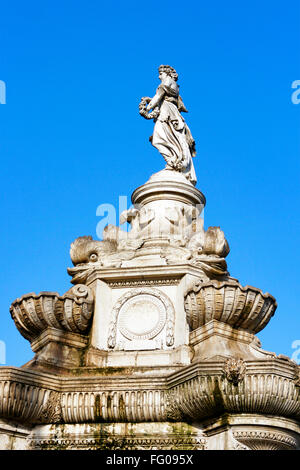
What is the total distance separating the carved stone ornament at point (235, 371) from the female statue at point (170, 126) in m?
7.14

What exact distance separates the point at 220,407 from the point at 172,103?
9313mm

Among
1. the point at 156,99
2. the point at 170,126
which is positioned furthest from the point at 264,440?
the point at 156,99

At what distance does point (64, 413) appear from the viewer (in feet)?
47.9

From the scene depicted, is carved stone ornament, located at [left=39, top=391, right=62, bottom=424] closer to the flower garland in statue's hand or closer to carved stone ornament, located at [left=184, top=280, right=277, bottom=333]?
carved stone ornament, located at [left=184, top=280, right=277, bottom=333]

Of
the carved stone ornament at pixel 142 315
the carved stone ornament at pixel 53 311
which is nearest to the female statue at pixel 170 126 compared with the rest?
the carved stone ornament at pixel 142 315

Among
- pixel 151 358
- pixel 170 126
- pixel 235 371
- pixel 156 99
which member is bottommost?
pixel 235 371

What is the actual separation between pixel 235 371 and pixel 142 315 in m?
3.19

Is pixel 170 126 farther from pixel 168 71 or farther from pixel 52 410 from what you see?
pixel 52 410

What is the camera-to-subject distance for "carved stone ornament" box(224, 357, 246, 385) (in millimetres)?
13484

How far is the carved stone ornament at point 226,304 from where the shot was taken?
49.0ft

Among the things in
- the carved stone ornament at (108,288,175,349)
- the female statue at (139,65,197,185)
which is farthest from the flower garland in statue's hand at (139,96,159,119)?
the carved stone ornament at (108,288,175,349)

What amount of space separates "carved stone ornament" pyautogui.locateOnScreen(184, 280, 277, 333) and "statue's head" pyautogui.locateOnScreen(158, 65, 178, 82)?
7338mm

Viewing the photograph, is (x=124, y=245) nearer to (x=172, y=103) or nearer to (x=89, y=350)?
(x=89, y=350)

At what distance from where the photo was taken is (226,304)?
14953 mm
